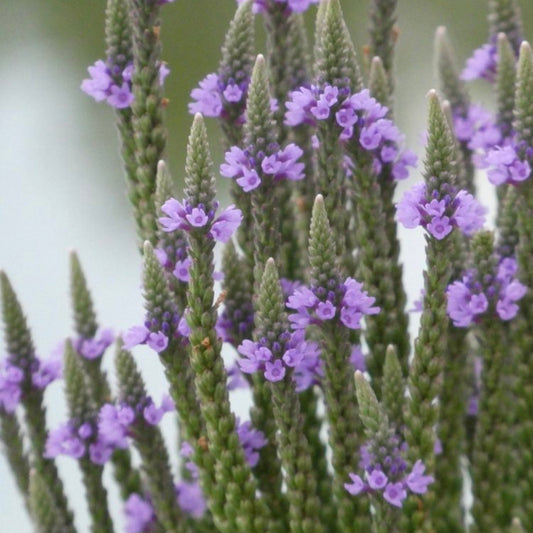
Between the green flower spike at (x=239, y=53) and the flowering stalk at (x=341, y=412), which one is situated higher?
the green flower spike at (x=239, y=53)

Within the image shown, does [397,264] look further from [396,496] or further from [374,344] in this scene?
[396,496]

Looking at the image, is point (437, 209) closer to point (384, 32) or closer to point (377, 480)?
point (377, 480)

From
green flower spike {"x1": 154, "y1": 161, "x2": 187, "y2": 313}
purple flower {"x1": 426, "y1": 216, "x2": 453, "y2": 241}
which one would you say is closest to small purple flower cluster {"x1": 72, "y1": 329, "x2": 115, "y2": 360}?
green flower spike {"x1": 154, "y1": 161, "x2": 187, "y2": 313}

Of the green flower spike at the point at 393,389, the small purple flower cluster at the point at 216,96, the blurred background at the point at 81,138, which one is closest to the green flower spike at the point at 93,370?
the small purple flower cluster at the point at 216,96

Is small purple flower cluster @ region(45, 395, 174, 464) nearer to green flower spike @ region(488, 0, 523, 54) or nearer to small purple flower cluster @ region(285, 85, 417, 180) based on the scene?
small purple flower cluster @ region(285, 85, 417, 180)

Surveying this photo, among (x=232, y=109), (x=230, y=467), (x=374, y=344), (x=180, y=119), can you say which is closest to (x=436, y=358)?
(x=374, y=344)

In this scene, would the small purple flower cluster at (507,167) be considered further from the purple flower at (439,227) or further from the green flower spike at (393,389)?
the green flower spike at (393,389)

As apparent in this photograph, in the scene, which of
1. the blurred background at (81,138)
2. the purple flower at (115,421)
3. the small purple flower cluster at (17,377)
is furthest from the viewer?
the blurred background at (81,138)
